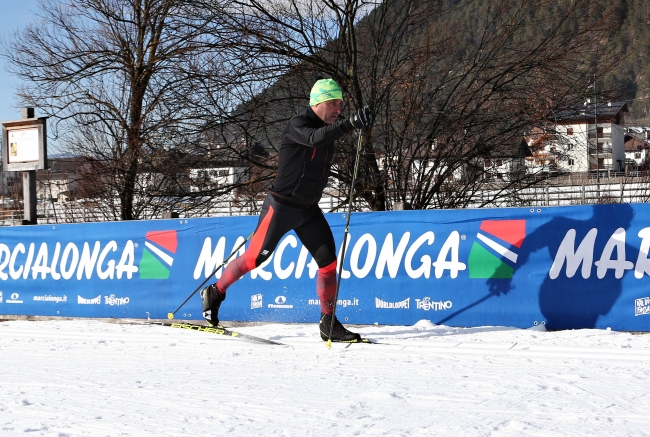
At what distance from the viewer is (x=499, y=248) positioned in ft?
22.3

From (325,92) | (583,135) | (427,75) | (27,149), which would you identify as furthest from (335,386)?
(27,149)

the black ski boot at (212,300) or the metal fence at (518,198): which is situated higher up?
the metal fence at (518,198)

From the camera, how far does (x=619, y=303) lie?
6277 mm

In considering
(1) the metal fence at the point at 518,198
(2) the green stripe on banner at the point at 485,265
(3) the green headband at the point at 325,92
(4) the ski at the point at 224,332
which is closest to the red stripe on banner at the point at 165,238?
(4) the ski at the point at 224,332

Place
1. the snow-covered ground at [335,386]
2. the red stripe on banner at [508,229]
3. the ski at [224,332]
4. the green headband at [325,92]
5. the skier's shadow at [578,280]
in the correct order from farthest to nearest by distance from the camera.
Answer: the red stripe on banner at [508,229] < the skier's shadow at [578,280] < the ski at [224,332] < the green headband at [325,92] < the snow-covered ground at [335,386]

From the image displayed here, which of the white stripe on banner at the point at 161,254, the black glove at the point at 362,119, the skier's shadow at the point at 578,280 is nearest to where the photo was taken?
the black glove at the point at 362,119

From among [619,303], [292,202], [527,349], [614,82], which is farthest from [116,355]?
[614,82]

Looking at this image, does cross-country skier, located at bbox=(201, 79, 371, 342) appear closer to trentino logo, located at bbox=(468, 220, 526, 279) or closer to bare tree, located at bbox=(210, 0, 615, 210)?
trentino logo, located at bbox=(468, 220, 526, 279)

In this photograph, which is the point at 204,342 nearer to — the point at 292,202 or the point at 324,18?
the point at 292,202

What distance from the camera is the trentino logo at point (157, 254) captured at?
8516 millimetres

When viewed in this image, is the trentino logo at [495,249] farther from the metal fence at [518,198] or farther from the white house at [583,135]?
the metal fence at [518,198]

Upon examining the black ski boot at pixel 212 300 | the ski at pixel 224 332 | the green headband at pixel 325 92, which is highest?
the green headband at pixel 325 92

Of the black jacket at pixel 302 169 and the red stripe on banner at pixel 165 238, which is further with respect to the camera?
the red stripe on banner at pixel 165 238

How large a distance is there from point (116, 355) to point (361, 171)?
714 cm
